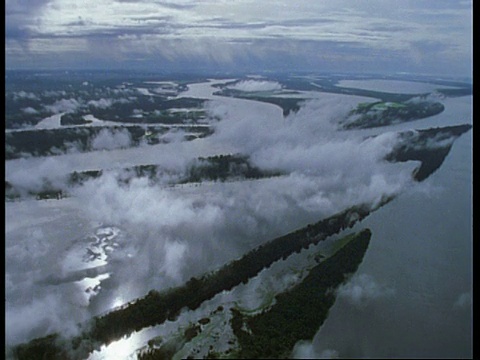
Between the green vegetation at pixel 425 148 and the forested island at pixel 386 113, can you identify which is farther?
the forested island at pixel 386 113

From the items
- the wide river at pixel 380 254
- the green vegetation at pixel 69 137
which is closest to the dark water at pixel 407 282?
the wide river at pixel 380 254

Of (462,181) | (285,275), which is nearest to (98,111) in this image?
(285,275)

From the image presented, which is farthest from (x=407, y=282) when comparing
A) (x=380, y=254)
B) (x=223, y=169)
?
(x=223, y=169)

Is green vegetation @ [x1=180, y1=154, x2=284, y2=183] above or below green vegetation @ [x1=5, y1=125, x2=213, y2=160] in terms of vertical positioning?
below

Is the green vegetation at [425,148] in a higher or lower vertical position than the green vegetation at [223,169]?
higher

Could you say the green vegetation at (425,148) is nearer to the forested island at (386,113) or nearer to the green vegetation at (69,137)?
the forested island at (386,113)

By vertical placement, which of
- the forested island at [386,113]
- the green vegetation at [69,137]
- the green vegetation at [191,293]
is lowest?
the green vegetation at [191,293]

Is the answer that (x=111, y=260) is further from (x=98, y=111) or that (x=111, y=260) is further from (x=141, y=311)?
(x=98, y=111)

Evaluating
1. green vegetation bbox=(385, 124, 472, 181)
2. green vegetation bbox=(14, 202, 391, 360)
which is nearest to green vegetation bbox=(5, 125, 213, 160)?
green vegetation bbox=(14, 202, 391, 360)

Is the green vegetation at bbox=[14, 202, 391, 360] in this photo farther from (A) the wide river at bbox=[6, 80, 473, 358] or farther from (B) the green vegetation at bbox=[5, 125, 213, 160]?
(B) the green vegetation at bbox=[5, 125, 213, 160]

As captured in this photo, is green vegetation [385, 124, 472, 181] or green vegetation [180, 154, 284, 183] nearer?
green vegetation [385, 124, 472, 181]

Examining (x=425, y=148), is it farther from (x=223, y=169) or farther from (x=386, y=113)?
(x=223, y=169)
